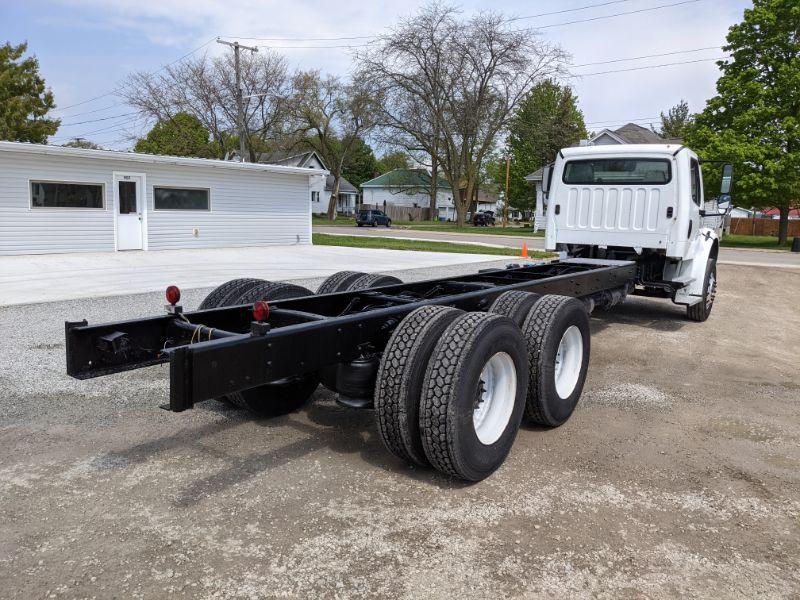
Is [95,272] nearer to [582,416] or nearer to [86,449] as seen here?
[86,449]

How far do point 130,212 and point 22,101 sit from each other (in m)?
29.7

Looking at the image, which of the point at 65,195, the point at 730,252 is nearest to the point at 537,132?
the point at 730,252

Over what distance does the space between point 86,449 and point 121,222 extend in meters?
16.2

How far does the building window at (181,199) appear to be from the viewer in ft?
64.4

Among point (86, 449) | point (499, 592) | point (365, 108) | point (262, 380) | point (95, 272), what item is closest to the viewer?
point (499, 592)

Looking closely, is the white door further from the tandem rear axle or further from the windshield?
the tandem rear axle

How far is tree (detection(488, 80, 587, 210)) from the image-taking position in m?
47.9

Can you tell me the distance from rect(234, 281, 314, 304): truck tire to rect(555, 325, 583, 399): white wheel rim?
209 centimetres

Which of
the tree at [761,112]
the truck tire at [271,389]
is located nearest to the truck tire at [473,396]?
the truck tire at [271,389]

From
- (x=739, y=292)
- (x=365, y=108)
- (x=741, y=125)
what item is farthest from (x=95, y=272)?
(x=365, y=108)

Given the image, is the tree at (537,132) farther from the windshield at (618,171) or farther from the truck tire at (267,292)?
the truck tire at (267,292)

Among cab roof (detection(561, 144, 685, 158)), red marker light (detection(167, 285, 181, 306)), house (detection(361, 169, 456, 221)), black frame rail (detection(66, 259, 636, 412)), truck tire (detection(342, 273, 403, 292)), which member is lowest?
black frame rail (detection(66, 259, 636, 412))

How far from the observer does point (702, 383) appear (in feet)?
20.3

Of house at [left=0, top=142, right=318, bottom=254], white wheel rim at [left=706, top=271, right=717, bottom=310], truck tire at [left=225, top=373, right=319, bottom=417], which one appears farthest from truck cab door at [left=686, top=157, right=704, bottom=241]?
house at [left=0, top=142, right=318, bottom=254]
